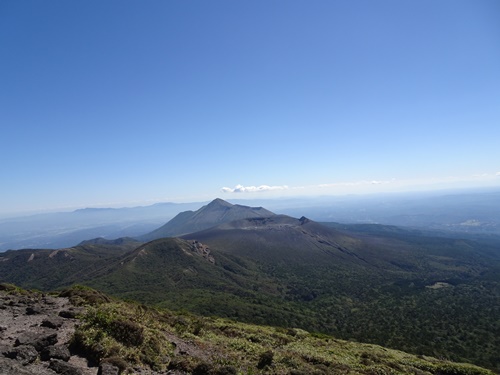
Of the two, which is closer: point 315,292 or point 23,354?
point 23,354

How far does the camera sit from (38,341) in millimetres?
13438

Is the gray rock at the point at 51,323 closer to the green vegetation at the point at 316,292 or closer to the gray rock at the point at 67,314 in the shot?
the gray rock at the point at 67,314

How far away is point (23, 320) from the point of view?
17703mm

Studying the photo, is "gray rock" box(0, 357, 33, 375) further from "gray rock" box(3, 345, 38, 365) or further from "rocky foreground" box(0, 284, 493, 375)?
"gray rock" box(3, 345, 38, 365)

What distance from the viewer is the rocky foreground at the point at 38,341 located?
38.0 ft

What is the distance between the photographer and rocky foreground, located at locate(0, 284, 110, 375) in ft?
38.0

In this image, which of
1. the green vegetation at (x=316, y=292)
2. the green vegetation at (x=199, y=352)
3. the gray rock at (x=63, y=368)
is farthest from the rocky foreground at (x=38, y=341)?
the green vegetation at (x=316, y=292)

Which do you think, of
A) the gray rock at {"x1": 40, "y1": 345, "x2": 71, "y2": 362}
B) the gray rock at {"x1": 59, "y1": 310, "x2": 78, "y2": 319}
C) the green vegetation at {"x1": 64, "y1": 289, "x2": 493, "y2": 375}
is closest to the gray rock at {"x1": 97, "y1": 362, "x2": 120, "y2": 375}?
the green vegetation at {"x1": 64, "y1": 289, "x2": 493, "y2": 375}

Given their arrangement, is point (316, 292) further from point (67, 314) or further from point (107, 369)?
point (107, 369)

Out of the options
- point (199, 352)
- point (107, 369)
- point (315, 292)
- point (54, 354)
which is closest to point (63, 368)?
point (54, 354)

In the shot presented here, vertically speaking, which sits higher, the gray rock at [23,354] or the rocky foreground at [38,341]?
the gray rock at [23,354]

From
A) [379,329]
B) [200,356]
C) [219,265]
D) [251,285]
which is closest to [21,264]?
[219,265]

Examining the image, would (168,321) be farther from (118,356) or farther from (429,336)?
(429,336)

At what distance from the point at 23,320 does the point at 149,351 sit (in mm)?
9201
